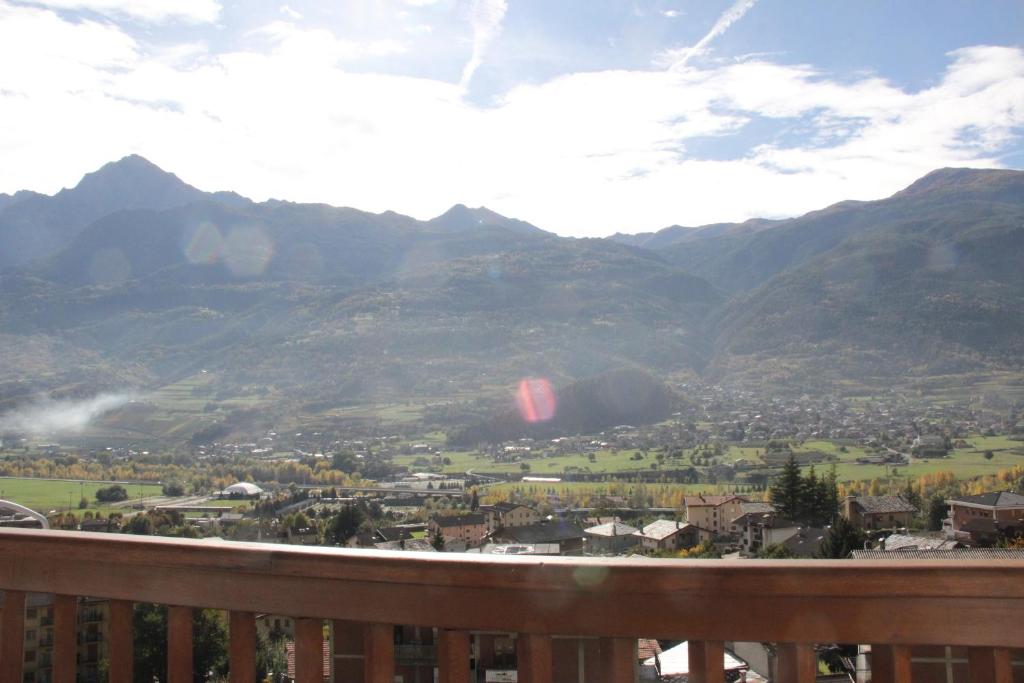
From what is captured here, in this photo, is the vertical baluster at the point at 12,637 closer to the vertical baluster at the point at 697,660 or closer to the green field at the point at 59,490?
the vertical baluster at the point at 697,660

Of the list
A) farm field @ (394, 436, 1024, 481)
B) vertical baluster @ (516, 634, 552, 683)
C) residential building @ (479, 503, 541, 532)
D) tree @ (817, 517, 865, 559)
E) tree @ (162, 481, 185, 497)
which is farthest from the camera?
farm field @ (394, 436, 1024, 481)

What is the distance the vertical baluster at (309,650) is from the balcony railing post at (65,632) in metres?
0.51

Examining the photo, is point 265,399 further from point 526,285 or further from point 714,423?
point 526,285

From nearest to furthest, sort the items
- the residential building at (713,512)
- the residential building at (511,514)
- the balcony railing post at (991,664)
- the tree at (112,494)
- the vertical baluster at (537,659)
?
1. the balcony railing post at (991,664)
2. the vertical baluster at (537,659)
3. the tree at (112,494)
4. the residential building at (511,514)
5. the residential building at (713,512)

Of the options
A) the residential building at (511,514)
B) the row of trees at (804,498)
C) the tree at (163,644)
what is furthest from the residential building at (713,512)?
the tree at (163,644)

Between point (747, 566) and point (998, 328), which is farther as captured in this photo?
point (998, 328)

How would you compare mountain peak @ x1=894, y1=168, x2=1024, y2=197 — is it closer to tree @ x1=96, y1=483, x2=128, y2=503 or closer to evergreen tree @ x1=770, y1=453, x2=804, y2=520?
evergreen tree @ x1=770, y1=453, x2=804, y2=520

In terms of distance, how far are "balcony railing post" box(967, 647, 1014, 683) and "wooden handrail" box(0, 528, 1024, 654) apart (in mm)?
24

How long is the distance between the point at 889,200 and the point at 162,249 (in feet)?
308

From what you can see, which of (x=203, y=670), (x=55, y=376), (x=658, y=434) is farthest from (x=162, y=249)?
(x=203, y=670)

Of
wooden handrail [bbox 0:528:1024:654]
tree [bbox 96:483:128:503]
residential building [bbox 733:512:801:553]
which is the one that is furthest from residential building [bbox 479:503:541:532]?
wooden handrail [bbox 0:528:1024:654]

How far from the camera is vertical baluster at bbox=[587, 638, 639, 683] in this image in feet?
4.27

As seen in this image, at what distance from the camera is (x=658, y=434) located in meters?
46.5

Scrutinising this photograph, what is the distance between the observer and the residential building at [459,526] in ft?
45.2
